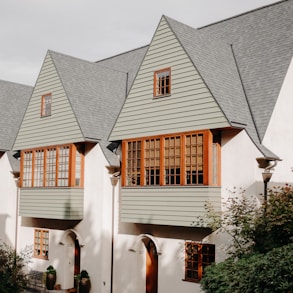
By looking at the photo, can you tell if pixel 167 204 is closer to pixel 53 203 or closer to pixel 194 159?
pixel 194 159

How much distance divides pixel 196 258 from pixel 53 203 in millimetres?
8433

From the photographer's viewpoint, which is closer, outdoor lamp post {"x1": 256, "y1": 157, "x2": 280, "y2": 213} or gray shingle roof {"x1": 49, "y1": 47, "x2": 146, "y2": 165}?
outdoor lamp post {"x1": 256, "y1": 157, "x2": 280, "y2": 213}

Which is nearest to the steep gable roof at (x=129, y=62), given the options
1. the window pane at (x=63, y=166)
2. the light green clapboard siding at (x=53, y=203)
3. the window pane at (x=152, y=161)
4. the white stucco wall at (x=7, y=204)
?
the window pane at (x=63, y=166)

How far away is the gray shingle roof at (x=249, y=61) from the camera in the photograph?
730 inches

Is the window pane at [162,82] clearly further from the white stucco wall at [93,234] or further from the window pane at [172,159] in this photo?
the white stucco wall at [93,234]

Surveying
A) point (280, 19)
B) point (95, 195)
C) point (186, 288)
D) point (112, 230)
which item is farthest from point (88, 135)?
point (280, 19)


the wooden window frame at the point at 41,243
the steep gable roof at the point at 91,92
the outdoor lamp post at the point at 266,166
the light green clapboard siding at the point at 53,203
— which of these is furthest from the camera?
the wooden window frame at the point at 41,243

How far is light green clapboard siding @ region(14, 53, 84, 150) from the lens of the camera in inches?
931

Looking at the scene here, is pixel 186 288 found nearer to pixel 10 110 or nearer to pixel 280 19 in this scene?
pixel 280 19

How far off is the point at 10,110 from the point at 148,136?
14.8 meters

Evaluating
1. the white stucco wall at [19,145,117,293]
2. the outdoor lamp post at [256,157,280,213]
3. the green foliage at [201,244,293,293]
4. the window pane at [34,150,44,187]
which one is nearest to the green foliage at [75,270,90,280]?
the white stucco wall at [19,145,117,293]

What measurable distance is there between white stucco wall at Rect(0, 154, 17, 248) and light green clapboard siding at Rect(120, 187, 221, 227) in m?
10.2

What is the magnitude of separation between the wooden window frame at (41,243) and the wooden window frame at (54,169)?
2616mm

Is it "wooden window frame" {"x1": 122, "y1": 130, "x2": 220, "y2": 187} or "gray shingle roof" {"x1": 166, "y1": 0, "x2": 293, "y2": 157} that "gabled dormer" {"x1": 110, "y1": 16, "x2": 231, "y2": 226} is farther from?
"gray shingle roof" {"x1": 166, "y1": 0, "x2": 293, "y2": 157}
